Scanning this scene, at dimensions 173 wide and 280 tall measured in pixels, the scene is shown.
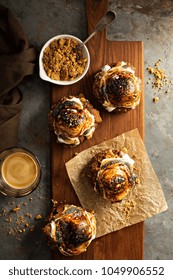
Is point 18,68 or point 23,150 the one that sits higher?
point 18,68

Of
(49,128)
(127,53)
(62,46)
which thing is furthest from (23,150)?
(127,53)

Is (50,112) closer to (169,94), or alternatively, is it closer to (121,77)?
(121,77)

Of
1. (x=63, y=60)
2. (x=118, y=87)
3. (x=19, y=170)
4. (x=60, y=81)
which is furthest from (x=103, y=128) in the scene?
(x=19, y=170)

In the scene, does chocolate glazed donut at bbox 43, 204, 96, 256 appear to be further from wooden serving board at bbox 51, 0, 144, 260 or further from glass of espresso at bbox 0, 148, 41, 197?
glass of espresso at bbox 0, 148, 41, 197

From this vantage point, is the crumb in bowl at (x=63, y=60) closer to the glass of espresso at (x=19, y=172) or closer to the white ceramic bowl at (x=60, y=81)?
the white ceramic bowl at (x=60, y=81)

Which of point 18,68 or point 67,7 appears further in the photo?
point 67,7
